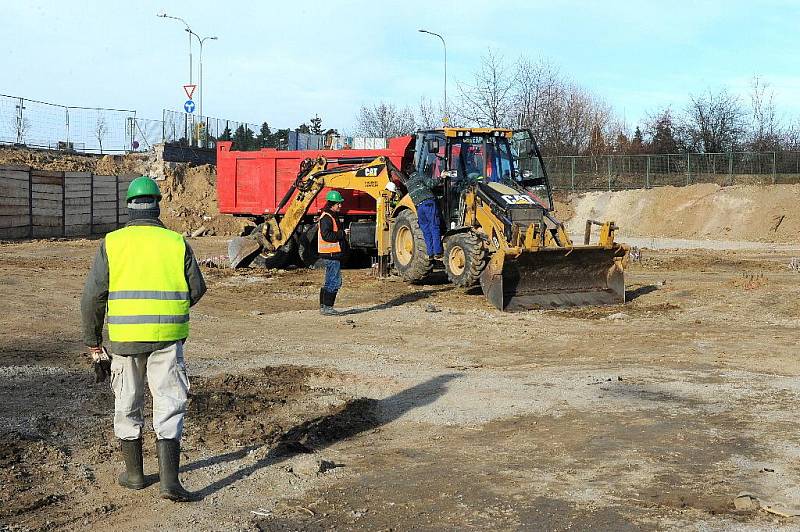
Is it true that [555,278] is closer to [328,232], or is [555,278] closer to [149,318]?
[328,232]

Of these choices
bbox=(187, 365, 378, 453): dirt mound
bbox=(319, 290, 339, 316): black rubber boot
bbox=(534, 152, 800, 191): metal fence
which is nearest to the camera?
bbox=(187, 365, 378, 453): dirt mound

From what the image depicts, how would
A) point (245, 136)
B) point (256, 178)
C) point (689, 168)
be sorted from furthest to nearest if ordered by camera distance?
point (245, 136) → point (689, 168) → point (256, 178)

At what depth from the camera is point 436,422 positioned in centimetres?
771

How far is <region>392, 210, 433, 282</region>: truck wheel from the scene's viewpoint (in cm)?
1655

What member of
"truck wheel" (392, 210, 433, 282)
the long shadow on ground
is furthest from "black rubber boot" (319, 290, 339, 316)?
the long shadow on ground

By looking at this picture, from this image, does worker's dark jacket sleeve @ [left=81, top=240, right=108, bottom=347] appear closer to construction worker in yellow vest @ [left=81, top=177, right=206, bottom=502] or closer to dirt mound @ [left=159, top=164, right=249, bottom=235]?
construction worker in yellow vest @ [left=81, top=177, right=206, bottom=502]

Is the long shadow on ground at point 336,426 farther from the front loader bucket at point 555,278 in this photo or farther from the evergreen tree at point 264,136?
the evergreen tree at point 264,136

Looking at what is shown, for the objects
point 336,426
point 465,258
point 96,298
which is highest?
point 96,298

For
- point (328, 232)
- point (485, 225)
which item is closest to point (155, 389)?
point (328, 232)

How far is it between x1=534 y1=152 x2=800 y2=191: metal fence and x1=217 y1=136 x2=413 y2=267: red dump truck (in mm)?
16888

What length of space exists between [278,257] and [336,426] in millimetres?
13206

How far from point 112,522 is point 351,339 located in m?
6.66

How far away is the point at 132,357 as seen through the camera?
5.72 meters

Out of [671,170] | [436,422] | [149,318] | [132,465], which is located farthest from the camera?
[671,170]
